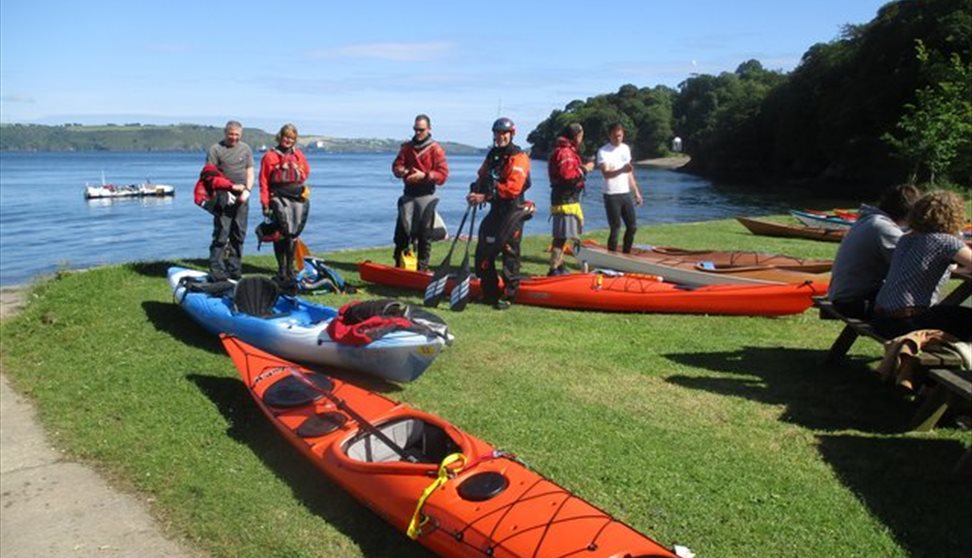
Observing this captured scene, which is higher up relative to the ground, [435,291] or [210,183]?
[210,183]

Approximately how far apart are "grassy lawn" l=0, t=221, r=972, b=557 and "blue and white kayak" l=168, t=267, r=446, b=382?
0.27 m

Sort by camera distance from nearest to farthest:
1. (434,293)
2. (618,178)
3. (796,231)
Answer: (434,293)
(618,178)
(796,231)

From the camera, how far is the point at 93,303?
8.38 m

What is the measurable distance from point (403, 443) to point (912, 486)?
9.38 ft

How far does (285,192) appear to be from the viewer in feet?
28.8

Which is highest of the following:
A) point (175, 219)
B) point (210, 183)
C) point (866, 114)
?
point (866, 114)

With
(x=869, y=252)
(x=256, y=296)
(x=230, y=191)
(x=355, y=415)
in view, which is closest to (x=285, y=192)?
(x=230, y=191)

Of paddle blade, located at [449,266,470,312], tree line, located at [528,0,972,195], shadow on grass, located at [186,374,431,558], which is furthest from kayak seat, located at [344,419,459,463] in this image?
tree line, located at [528,0,972,195]

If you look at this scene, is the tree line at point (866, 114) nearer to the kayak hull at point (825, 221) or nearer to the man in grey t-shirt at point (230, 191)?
the kayak hull at point (825, 221)

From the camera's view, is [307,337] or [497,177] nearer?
[307,337]

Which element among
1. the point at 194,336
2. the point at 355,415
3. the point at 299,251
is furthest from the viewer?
the point at 299,251

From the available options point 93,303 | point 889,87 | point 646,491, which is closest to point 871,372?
point 646,491

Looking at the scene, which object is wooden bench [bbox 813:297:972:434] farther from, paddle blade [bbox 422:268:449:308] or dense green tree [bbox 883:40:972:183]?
dense green tree [bbox 883:40:972:183]

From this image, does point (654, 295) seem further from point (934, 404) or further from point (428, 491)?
point (428, 491)
